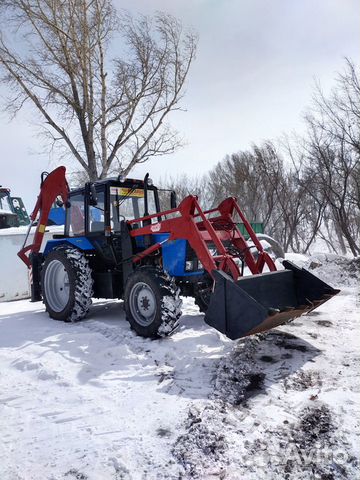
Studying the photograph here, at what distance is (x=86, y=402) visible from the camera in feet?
11.3

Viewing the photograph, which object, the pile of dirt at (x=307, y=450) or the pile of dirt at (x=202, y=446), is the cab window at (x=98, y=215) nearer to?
the pile of dirt at (x=202, y=446)

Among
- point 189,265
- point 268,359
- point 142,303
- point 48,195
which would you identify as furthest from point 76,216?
point 268,359

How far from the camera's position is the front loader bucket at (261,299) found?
163 inches

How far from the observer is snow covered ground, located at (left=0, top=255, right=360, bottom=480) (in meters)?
2.51

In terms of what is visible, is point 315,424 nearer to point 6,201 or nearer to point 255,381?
point 255,381

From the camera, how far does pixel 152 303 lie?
532cm

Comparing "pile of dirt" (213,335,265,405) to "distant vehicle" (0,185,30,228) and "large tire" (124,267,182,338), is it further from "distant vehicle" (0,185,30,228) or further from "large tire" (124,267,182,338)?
"distant vehicle" (0,185,30,228)

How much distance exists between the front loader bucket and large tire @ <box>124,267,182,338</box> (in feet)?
2.19

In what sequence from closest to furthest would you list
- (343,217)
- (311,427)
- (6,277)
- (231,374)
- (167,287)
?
1. (311,427)
2. (231,374)
3. (167,287)
4. (6,277)
5. (343,217)

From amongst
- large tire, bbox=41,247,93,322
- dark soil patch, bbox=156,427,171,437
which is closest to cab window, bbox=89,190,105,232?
large tire, bbox=41,247,93,322

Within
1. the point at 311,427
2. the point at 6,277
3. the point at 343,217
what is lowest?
the point at 311,427

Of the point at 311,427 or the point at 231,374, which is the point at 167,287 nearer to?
the point at 231,374

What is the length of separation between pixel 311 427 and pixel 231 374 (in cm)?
116

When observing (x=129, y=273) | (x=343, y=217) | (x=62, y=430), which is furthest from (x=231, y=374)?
(x=343, y=217)
